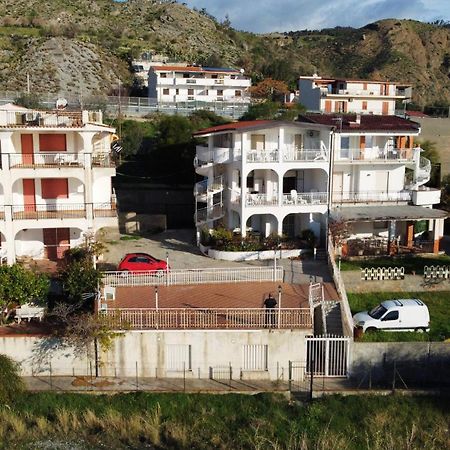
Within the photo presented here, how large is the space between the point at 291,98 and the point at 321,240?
45.7m

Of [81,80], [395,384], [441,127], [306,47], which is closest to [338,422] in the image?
[395,384]

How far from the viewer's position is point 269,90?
8031cm

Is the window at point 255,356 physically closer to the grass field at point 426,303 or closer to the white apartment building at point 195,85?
the grass field at point 426,303

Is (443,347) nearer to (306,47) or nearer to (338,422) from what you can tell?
(338,422)

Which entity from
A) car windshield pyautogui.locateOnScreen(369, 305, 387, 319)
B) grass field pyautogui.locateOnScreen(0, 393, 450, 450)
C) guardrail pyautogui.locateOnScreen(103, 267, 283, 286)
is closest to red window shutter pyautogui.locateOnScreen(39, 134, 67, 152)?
guardrail pyautogui.locateOnScreen(103, 267, 283, 286)

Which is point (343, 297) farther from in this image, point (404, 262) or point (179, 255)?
point (179, 255)

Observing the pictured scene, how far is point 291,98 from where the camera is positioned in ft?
242

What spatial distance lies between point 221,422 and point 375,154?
2191 centimetres

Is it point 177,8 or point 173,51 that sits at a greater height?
point 177,8

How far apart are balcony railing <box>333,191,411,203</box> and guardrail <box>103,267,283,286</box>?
31.8ft

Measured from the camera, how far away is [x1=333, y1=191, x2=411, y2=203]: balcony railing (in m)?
33.5

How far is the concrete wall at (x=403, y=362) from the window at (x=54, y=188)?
17739 millimetres

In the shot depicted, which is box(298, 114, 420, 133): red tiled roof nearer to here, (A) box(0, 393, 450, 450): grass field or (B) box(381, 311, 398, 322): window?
(B) box(381, 311, 398, 322): window

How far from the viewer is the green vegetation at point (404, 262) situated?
1140 inches
